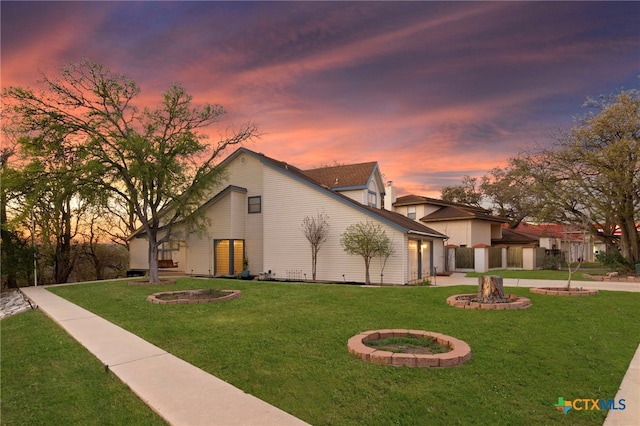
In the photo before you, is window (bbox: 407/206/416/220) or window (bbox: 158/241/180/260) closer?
window (bbox: 158/241/180/260)

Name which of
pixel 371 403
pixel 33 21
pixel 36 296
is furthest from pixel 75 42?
pixel 371 403

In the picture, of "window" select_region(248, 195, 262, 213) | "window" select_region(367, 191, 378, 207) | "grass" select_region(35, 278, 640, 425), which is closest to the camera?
"grass" select_region(35, 278, 640, 425)

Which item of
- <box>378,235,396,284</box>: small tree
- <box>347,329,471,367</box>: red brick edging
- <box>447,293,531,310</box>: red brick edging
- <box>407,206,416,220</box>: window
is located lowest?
<box>447,293,531,310</box>: red brick edging

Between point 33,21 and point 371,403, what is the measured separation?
48.9 feet

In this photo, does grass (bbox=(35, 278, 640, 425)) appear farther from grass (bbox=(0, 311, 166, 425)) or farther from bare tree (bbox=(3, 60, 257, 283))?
bare tree (bbox=(3, 60, 257, 283))

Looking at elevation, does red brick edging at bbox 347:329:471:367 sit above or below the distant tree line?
below

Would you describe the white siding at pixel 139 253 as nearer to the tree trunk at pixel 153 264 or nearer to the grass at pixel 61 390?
the tree trunk at pixel 153 264

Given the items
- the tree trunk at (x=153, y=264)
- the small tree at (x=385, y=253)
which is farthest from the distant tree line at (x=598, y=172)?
the tree trunk at (x=153, y=264)

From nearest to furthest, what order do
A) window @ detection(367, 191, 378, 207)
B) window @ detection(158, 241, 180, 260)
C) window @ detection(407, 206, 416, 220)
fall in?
window @ detection(367, 191, 378, 207) < window @ detection(158, 241, 180, 260) < window @ detection(407, 206, 416, 220)

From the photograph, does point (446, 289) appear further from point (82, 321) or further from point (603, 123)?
point (603, 123)

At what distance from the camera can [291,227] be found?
21703mm

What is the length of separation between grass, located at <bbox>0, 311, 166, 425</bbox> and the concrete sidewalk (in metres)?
0.16

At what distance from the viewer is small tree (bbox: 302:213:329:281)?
20.2 metres

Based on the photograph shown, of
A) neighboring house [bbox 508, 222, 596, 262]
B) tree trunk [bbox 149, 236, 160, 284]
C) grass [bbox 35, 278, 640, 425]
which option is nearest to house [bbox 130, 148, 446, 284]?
tree trunk [bbox 149, 236, 160, 284]
